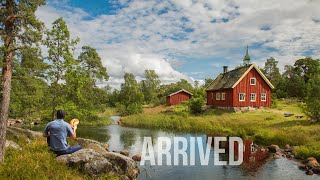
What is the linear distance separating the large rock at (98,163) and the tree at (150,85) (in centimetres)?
7653

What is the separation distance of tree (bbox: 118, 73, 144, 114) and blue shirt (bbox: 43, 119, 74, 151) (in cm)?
4174

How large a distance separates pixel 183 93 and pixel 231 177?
2190 inches

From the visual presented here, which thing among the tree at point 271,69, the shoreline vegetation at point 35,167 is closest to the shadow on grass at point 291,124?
the shoreline vegetation at point 35,167

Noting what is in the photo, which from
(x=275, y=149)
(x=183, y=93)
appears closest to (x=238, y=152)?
(x=275, y=149)

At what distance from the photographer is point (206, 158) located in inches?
749

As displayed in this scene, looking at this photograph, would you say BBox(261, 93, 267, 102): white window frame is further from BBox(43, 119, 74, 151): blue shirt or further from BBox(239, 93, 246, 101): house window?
BBox(43, 119, 74, 151): blue shirt

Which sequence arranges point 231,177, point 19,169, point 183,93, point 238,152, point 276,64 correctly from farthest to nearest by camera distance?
point 276,64
point 183,93
point 238,152
point 231,177
point 19,169

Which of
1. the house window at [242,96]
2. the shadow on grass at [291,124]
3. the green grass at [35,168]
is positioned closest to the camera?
the green grass at [35,168]

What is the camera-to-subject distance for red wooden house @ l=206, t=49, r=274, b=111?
139ft

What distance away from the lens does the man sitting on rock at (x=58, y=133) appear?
34.9 ft

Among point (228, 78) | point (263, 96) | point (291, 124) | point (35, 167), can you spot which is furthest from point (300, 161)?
point (228, 78)

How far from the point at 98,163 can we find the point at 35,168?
98.2 inches

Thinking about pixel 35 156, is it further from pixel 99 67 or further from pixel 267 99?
pixel 267 99

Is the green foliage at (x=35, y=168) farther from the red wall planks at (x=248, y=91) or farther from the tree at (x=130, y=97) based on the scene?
the tree at (x=130, y=97)
